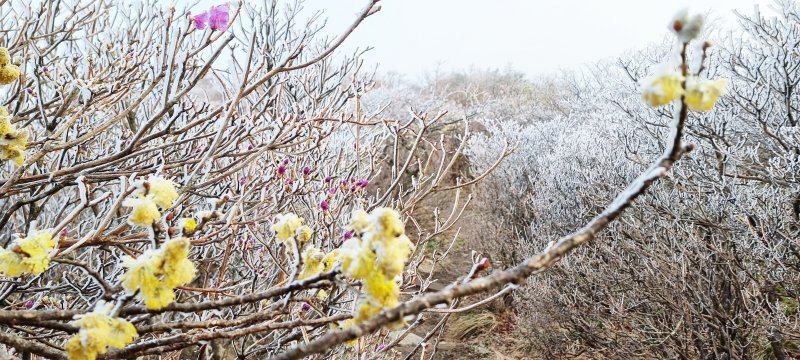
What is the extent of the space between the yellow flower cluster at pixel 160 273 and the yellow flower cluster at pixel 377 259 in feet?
0.82

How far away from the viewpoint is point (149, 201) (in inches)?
32.3

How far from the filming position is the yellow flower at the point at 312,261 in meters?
0.97

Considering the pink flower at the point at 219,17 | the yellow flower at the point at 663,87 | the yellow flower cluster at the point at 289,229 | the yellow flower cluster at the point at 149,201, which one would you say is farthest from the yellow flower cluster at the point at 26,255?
the yellow flower at the point at 663,87

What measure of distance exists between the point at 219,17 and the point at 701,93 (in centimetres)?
112

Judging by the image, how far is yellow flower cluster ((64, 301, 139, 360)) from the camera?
2.33 ft

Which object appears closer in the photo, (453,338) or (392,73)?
(453,338)

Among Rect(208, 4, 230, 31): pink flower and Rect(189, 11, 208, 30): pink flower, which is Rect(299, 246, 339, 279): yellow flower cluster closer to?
Rect(208, 4, 230, 31): pink flower

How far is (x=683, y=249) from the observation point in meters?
3.33

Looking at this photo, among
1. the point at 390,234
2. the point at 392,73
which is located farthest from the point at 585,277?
the point at 392,73

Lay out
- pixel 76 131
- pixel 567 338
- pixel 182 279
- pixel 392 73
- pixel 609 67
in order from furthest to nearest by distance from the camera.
A: 1. pixel 392 73
2. pixel 609 67
3. pixel 567 338
4. pixel 76 131
5. pixel 182 279

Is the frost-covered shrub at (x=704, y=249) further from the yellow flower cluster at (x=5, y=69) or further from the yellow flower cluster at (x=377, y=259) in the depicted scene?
the yellow flower cluster at (x=5, y=69)

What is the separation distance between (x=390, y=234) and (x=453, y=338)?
549 centimetres

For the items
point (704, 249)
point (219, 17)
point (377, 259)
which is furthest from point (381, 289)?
point (704, 249)

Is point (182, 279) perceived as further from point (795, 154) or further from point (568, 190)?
point (568, 190)
